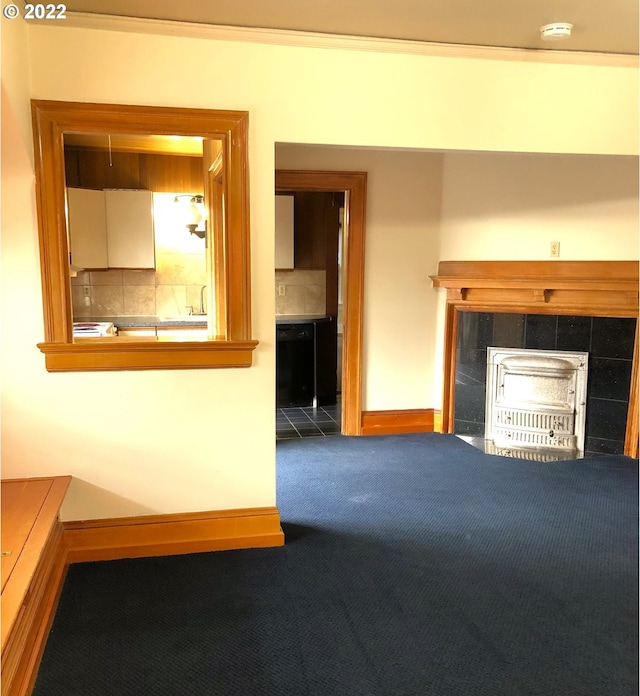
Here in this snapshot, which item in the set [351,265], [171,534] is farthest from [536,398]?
[171,534]

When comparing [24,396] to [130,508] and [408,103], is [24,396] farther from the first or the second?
[408,103]

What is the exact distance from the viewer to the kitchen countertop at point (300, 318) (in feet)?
18.3

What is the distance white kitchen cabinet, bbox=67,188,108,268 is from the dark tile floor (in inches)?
84.1

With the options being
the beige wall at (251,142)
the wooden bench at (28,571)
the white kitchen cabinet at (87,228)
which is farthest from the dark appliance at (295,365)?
the wooden bench at (28,571)

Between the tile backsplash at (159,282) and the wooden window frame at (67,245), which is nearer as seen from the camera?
the wooden window frame at (67,245)

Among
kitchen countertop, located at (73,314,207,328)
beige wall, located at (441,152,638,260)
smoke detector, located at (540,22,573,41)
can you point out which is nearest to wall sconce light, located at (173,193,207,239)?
kitchen countertop, located at (73,314,207,328)

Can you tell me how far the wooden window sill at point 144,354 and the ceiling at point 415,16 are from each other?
4.41ft

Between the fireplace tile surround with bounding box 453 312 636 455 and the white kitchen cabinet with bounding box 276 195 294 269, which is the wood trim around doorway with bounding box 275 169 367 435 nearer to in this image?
the fireplace tile surround with bounding box 453 312 636 455

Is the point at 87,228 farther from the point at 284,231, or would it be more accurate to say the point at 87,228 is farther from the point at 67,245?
the point at 67,245

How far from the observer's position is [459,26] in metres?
2.51

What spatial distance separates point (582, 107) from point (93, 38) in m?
2.24

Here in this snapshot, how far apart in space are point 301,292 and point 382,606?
4.02 metres

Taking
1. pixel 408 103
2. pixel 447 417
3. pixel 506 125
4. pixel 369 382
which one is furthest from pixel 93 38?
pixel 447 417

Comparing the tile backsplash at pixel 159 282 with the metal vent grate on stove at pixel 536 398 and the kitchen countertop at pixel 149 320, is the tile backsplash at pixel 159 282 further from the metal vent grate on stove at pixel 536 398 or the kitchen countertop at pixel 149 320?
the metal vent grate on stove at pixel 536 398
